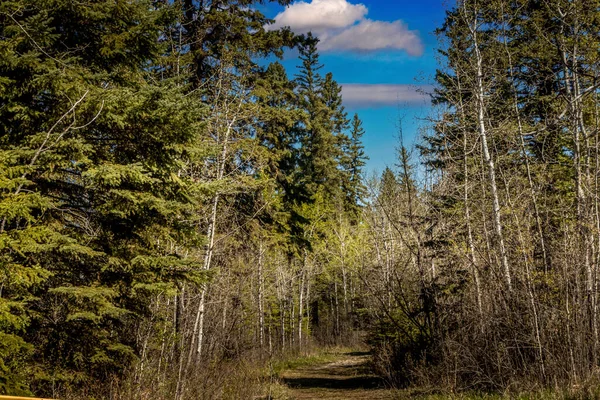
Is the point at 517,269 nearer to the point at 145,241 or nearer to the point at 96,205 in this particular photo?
the point at 145,241

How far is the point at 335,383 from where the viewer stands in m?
15.1

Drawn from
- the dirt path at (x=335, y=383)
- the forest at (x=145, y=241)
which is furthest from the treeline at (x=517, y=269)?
the dirt path at (x=335, y=383)

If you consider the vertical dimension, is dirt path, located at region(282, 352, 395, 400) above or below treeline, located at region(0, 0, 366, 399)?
below

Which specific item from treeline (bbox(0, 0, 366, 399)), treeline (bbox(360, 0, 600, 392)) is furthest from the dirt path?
treeline (bbox(0, 0, 366, 399))

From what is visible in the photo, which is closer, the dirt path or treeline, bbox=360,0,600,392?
treeline, bbox=360,0,600,392

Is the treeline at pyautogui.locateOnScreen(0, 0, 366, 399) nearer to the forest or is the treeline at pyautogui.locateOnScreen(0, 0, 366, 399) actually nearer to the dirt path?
the forest

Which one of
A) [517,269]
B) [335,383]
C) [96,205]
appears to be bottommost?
[335,383]

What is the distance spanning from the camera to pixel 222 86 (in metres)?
13.0

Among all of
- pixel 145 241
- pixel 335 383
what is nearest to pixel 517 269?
pixel 145 241

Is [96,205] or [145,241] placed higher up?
[96,205]

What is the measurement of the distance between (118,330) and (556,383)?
7397 mm

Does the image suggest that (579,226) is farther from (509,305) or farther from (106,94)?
(106,94)

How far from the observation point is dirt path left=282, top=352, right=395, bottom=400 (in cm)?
1250

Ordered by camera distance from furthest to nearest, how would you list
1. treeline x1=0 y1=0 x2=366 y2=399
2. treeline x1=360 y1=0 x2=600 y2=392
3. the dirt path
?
the dirt path < treeline x1=360 y1=0 x2=600 y2=392 < treeline x1=0 y1=0 x2=366 y2=399
